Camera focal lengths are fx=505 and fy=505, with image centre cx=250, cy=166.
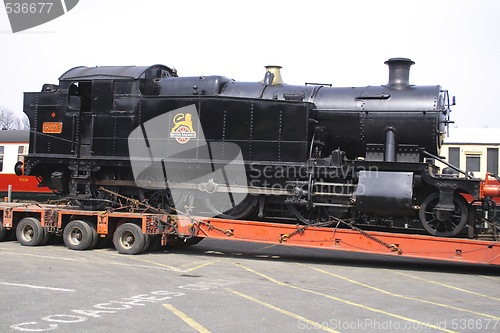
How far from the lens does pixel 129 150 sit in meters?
11.5

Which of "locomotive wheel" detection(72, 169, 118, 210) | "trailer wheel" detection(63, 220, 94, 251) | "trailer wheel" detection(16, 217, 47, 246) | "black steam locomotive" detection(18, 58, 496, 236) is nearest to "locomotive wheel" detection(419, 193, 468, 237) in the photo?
"black steam locomotive" detection(18, 58, 496, 236)

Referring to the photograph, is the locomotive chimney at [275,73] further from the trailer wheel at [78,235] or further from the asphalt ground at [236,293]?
the trailer wheel at [78,235]

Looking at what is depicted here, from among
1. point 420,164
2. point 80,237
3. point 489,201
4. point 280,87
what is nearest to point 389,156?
point 420,164

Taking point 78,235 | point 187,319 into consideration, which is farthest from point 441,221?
point 78,235

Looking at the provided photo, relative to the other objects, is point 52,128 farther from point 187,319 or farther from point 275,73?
point 187,319

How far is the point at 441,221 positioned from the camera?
32.4 feet

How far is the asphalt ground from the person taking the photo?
5840mm

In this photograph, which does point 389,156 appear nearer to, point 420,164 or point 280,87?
point 420,164

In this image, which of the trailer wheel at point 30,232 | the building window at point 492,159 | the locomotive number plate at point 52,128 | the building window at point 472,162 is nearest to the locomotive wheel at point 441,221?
the locomotive number plate at point 52,128

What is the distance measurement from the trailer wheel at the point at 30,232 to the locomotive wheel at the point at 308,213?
594 centimetres

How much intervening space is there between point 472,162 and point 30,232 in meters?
15.8

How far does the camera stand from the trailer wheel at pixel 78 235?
1152 centimetres

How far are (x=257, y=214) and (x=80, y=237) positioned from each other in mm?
4147

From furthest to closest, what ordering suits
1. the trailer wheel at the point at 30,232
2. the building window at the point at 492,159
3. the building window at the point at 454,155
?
the building window at the point at 454,155 → the building window at the point at 492,159 → the trailer wheel at the point at 30,232
